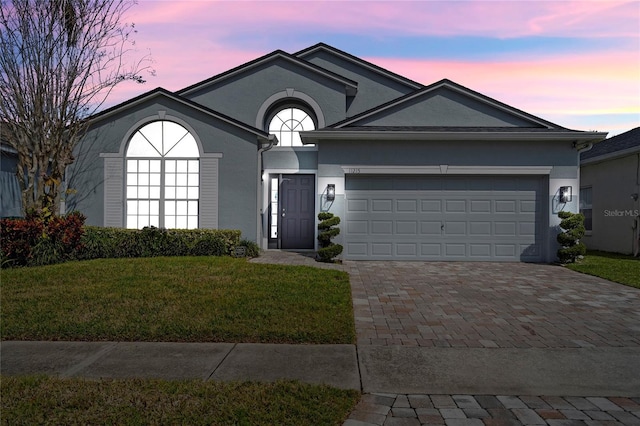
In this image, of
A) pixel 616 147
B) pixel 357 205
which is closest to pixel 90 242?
pixel 357 205

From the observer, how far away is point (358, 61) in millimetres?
17969

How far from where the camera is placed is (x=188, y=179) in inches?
518

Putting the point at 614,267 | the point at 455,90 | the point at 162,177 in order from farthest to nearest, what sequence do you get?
1. the point at 455,90
2. the point at 162,177
3. the point at 614,267

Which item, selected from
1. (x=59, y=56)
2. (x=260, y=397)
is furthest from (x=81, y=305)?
(x=59, y=56)

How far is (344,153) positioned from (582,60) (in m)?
6.72

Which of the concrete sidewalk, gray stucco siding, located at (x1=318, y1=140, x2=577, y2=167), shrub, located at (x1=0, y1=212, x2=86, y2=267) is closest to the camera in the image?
the concrete sidewalk

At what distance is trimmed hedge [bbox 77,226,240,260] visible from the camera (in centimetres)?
1164

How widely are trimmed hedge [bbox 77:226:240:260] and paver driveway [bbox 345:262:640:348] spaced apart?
3938 millimetres

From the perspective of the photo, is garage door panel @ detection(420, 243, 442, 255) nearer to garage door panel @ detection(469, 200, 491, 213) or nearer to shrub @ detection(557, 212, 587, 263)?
garage door panel @ detection(469, 200, 491, 213)

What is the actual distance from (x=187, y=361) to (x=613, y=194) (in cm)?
1706

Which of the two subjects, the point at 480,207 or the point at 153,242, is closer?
the point at 153,242

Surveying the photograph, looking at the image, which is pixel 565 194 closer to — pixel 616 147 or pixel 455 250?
pixel 455 250

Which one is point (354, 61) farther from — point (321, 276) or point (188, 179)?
point (321, 276)

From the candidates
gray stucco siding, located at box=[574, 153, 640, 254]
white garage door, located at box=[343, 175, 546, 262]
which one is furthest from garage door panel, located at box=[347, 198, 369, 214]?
gray stucco siding, located at box=[574, 153, 640, 254]
